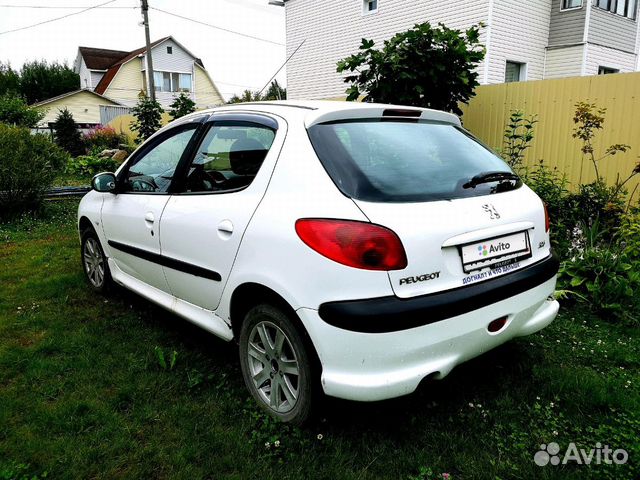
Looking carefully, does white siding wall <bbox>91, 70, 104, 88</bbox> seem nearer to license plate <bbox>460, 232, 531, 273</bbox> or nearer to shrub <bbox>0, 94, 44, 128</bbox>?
shrub <bbox>0, 94, 44, 128</bbox>

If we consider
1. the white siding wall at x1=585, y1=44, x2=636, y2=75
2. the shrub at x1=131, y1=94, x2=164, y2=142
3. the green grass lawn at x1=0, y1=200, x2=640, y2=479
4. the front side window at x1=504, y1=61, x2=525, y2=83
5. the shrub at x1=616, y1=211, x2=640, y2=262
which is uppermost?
the white siding wall at x1=585, y1=44, x2=636, y2=75

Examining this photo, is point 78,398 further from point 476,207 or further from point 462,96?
point 462,96

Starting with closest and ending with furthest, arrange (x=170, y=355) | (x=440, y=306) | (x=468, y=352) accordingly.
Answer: (x=440, y=306) < (x=468, y=352) < (x=170, y=355)

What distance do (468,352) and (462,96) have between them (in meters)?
5.52

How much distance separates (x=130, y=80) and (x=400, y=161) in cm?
4191

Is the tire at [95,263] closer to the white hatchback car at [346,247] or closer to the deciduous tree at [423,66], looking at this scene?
the white hatchback car at [346,247]

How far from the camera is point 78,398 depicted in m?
2.89

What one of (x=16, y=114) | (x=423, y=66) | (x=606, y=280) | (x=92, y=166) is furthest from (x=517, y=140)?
(x=16, y=114)

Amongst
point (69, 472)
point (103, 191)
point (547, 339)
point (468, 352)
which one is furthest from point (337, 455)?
point (103, 191)

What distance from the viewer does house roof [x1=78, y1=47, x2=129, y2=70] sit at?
139 ft

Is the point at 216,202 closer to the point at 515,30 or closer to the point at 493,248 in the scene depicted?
the point at 493,248

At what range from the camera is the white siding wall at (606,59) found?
48.5 feet

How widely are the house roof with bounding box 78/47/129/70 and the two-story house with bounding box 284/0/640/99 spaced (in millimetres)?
31772

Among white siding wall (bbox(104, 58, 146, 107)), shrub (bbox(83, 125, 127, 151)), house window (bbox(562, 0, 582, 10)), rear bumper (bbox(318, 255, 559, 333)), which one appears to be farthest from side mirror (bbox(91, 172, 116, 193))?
white siding wall (bbox(104, 58, 146, 107))
